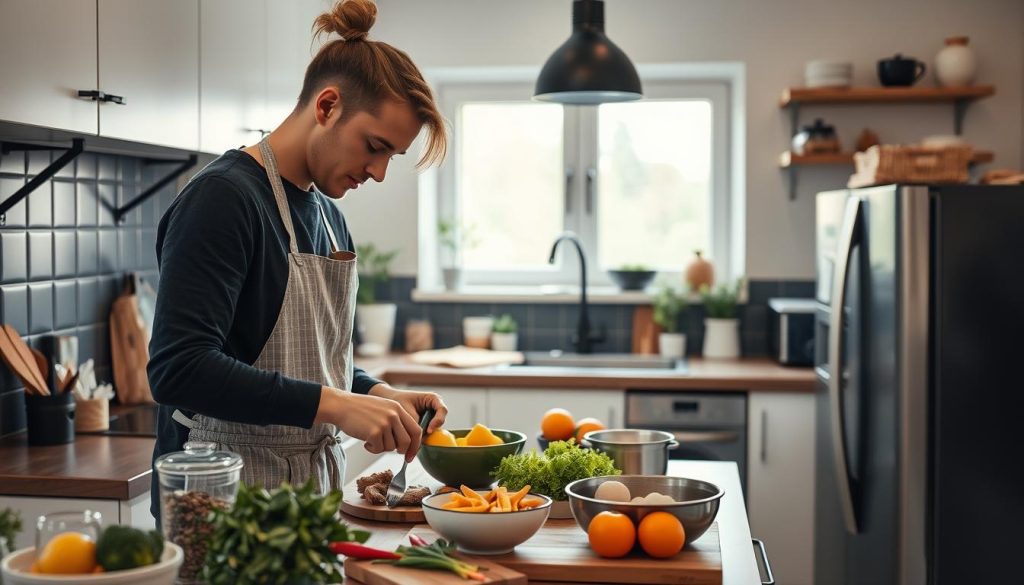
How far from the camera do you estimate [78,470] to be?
226cm

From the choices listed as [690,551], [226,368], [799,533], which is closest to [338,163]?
[226,368]

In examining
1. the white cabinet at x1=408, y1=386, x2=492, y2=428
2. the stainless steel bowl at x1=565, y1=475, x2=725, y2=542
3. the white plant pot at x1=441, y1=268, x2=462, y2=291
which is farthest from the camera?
the white plant pot at x1=441, y1=268, x2=462, y2=291

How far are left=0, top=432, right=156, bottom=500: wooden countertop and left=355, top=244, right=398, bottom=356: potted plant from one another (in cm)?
177

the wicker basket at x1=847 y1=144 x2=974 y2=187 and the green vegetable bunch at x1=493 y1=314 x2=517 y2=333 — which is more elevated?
the wicker basket at x1=847 y1=144 x2=974 y2=187

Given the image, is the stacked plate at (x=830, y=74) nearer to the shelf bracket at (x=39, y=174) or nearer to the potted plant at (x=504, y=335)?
the potted plant at (x=504, y=335)

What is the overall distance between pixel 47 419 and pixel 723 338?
246cm

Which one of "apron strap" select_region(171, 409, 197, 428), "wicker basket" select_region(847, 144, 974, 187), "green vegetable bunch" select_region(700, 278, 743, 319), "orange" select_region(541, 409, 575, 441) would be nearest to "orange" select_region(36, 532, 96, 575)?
"apron strap" select_region(171, 409, 197, 428)

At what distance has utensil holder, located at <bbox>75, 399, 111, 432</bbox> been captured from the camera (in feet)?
8.82

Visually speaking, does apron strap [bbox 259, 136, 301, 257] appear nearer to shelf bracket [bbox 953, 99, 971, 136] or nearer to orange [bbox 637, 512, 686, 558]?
orange [bbox 637, 512, 686, 558]

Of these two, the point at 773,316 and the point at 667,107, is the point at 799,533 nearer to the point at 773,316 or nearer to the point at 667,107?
the point at 773,316

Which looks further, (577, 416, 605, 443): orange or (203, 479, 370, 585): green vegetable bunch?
(577, 416, 605, 443): orange

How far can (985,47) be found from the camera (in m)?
4.05

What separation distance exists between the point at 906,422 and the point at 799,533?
102cm

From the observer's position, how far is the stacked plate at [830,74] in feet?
13.0
